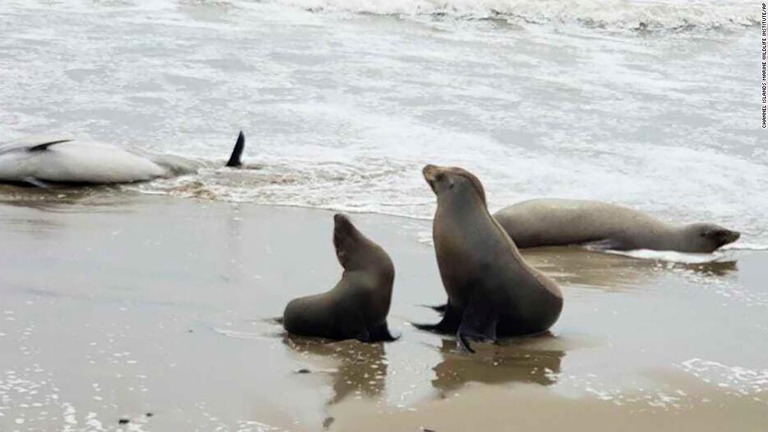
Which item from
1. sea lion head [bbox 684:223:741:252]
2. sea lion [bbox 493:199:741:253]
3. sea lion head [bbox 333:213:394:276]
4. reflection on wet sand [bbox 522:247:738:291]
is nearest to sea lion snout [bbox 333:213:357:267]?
sea lion head [bbox 333:213:394:276]

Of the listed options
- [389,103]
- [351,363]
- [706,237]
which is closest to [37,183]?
[351,363]

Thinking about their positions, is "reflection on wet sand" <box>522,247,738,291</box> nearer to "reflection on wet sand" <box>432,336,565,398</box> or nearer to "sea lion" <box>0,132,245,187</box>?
"reflection on wet sand" <box>432,336,565,398</box>

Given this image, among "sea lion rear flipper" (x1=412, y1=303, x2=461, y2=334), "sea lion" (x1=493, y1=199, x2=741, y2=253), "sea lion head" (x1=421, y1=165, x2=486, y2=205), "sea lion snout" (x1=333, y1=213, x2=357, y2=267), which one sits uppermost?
"sea lion head" (x1=421, y1=165, x2=486, y2=205)

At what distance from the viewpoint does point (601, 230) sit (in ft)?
22.7

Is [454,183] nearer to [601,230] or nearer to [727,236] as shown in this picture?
[601,230]

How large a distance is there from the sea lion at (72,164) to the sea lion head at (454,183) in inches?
115

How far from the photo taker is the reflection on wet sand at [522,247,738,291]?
597 cm

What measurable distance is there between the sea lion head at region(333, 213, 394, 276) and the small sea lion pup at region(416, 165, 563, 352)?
1.04 ft

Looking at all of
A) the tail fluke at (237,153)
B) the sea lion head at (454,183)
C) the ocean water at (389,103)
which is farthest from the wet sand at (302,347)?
the tail fluke at (237,153)

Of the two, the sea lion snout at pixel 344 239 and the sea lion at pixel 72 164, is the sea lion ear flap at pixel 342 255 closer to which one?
the sea lion snout at pixel 344 239

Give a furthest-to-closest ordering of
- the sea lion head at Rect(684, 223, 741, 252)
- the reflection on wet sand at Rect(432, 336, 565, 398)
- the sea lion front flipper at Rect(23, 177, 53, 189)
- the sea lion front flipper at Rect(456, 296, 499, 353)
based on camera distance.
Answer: the sea lion front flipper at Rect(23, 177, 53, 189)
the sea lion head at Rect(684, 223, 741, 252)
the sea lion front flipper at Rect(456, 296, 499, 353)
the reflection on wet sand at Rect(432, 336, 565, 398)

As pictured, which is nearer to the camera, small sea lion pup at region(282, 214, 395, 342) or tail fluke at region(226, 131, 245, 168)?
small sea lion pup at region(282, 214, 395, 342)

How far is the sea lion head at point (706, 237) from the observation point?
6.77 metres

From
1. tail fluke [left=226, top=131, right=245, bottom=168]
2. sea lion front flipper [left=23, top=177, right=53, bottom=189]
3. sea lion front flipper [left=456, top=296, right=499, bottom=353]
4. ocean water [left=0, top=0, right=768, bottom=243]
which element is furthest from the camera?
ocean water [left=0, top=0, right=768, bottom=243]
